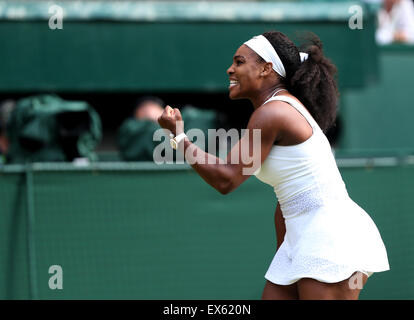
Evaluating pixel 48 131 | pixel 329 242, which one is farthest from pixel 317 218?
pixel 48 131

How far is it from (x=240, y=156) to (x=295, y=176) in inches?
11.7

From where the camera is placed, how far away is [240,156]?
119 inches

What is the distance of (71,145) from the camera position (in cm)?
642

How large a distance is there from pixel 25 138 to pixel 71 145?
41 centimetres

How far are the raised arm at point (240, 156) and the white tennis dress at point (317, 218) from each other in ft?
0.34

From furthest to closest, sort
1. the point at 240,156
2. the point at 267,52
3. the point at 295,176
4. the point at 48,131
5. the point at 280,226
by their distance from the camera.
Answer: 1. the point at 48,131
2. the point at 280,226
3. the point at 267,52
4. the point at 295,176
5. the point at 240,156

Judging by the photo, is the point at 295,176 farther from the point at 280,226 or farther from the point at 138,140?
the point at 138,140

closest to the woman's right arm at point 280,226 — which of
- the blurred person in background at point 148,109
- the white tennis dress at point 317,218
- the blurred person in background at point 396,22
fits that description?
the white tennis dress at point 317,218
